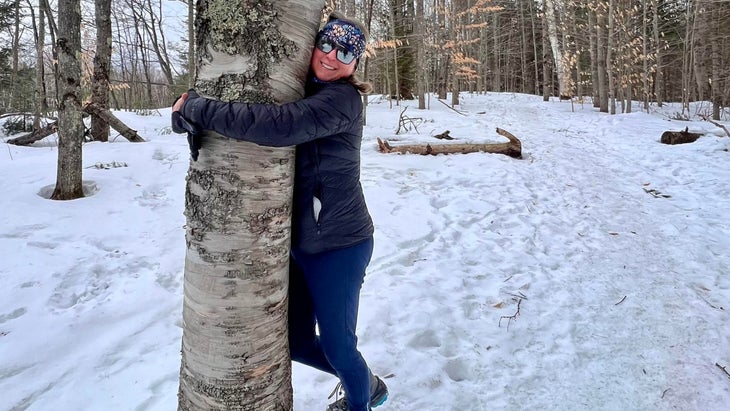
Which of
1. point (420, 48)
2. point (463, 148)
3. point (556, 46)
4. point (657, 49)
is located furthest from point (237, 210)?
point (556, 46)

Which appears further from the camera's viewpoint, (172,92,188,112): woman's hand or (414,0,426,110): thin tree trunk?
(414,0,426,110): thin tree trunk

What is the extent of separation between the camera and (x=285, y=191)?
1.46 metres

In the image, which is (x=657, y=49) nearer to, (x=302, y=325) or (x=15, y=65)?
(x=302, y=325)

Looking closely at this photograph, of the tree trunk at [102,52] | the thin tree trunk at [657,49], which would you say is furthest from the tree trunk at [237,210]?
the thin tree trunk at [657,49]

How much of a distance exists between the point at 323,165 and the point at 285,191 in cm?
18

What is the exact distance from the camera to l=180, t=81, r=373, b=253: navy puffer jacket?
50.6 inches

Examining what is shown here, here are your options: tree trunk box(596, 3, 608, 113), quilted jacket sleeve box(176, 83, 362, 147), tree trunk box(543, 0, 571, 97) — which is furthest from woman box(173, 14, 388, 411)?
tree trunk box(543, 0, 571, 97)

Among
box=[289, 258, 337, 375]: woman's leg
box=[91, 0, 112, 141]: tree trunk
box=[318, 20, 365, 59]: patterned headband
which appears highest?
box=[91, 0, 112, 141]: tree trunk

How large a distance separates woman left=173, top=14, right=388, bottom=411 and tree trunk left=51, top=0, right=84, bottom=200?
4.17m

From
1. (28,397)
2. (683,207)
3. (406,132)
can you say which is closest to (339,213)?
(28,397)

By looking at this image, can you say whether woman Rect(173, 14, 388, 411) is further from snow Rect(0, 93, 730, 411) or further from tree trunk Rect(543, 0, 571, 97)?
tree trunk Rect(543, 0, 571, 97)

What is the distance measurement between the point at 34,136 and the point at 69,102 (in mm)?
4468

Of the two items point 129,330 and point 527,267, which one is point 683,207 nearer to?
point 527,267

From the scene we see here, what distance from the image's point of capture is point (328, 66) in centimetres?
146
